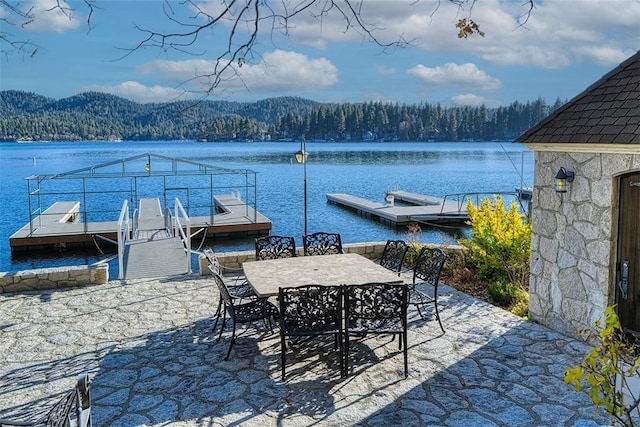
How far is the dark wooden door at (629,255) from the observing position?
190 inches

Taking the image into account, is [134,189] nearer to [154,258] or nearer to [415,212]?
[415,212]

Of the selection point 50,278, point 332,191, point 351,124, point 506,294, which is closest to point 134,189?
point 332,191

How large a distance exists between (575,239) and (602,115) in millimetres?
1213

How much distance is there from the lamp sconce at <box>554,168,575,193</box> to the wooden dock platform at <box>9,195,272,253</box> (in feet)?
45.4

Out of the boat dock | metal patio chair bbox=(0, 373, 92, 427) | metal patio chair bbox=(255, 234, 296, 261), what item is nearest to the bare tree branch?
metal patio chair bbox=(0, 373, 92, 427)

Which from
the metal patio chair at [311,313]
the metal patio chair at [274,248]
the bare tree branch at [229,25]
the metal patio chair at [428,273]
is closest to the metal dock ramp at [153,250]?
the metal patio chair at [274,248]

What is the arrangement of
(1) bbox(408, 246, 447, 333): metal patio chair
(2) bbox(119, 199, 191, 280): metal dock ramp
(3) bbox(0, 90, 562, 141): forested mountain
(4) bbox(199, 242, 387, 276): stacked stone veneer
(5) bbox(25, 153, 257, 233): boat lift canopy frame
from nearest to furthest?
(1) bbox(408, 246, 447, 333): metal patio chair < (4) bbox(199, 242, 387, 276): stacked stone veneer < (2) bbox(119, 199, 191, 280): metal dock ramp < (5) bbox(25, 153, 257, 233): boat lift canopy frame < (3) bbox(0, 90, 562, 141): forested mountain

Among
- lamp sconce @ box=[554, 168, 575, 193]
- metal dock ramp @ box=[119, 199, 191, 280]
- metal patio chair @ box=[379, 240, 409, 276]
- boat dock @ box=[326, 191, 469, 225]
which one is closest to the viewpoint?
lamp sconce @ box=[554, 168, 575, 193]

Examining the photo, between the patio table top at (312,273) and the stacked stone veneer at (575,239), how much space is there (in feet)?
5.80

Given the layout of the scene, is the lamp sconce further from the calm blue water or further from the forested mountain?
the forested mountain

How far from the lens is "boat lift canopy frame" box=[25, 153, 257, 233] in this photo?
16.8 meters

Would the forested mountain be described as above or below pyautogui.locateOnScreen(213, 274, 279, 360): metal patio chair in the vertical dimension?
above

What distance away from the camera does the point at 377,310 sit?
4.53 metres

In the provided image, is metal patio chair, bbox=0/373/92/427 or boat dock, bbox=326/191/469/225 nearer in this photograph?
metal patio chair, bbox=0/373/92/427
